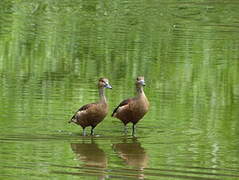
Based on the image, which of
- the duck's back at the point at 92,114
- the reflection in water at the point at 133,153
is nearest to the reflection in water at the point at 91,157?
the reflection in water at the point at 133,153

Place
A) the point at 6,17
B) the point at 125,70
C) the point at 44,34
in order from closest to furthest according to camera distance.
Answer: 1. the point at 125,70
2. the point at 44,34
3. the point at 6,17

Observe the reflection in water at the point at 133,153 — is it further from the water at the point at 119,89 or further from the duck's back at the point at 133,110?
the duck's back at the point at 133,110

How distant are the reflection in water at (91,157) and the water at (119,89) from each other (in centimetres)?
1

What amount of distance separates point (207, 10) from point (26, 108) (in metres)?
17.8

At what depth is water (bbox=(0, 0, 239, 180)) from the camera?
12.1 metres

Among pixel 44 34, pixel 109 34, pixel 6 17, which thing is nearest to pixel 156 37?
pixel 109 34

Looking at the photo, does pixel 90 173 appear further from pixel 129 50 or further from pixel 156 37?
pixel 156 37

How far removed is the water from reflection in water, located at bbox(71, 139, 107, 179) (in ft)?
0.05

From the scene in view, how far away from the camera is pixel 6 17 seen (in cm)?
2947

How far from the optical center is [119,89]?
58.4 ft

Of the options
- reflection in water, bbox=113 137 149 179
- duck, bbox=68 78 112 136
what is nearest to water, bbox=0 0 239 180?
reflection in water, bbox=113 137 149 179

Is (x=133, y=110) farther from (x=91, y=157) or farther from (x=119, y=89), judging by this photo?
(x=119, y=89)

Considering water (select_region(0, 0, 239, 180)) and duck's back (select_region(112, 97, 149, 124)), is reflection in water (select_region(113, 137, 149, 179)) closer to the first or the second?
water (select_region(0, 0, 239, 180))

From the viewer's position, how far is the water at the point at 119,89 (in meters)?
12.1
